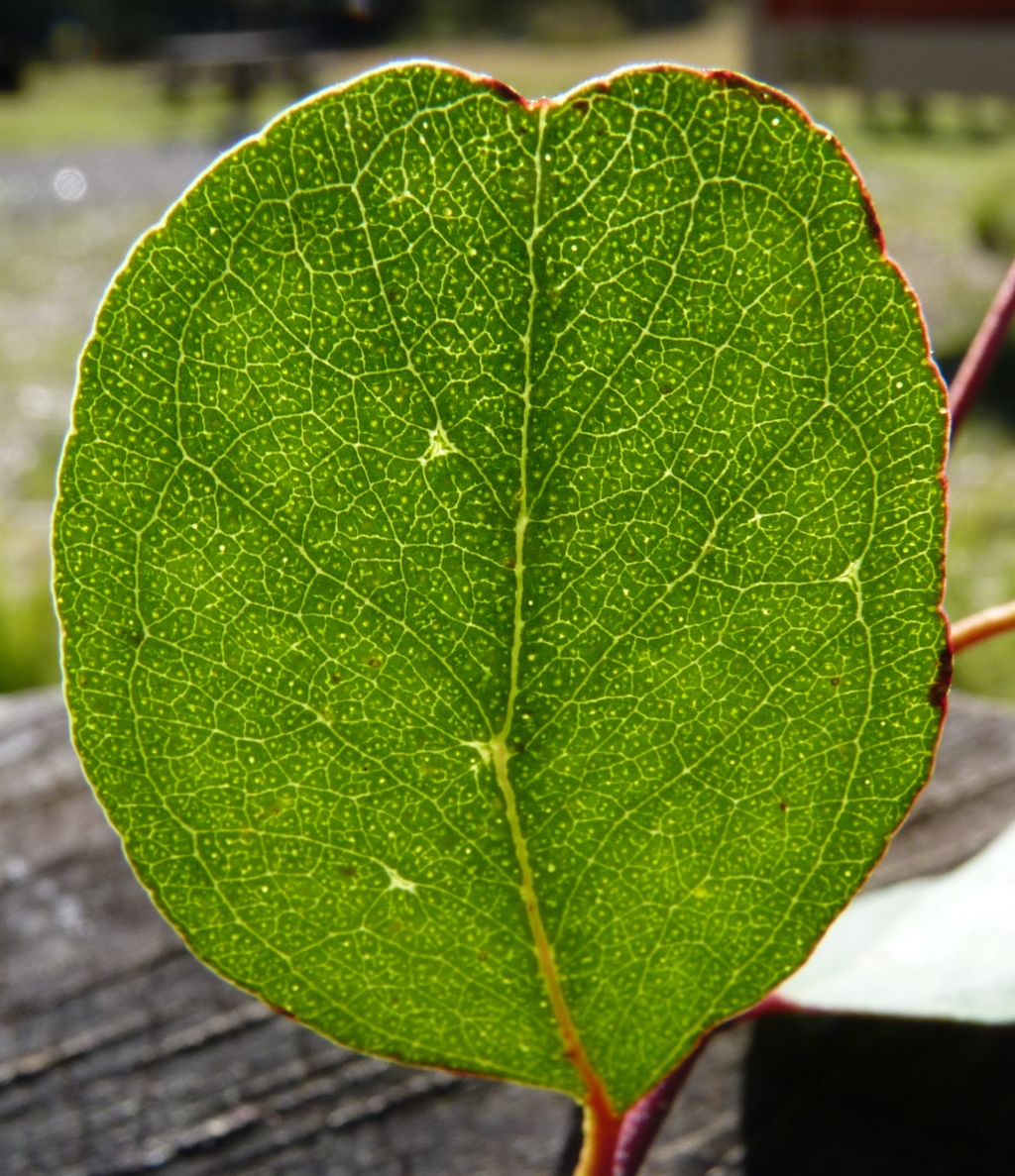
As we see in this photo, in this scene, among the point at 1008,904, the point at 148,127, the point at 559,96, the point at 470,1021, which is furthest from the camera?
the point at 148,127

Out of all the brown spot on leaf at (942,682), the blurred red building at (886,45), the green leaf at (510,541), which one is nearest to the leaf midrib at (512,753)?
the green leaf at (510,541)

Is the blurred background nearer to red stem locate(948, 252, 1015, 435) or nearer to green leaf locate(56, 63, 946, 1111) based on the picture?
red stem locate(948, 252, 1015, 435)

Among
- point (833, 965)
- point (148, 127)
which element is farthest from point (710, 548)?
point (148, 127)

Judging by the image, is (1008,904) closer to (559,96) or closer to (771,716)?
(771,716)

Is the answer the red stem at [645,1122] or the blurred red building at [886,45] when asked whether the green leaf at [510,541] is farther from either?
the blurred red building at [886,45]

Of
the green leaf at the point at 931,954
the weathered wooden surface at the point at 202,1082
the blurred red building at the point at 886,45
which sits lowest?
the weathered wooden surface at the point at 202,1082

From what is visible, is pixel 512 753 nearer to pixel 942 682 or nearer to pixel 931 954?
pixel 942 682
